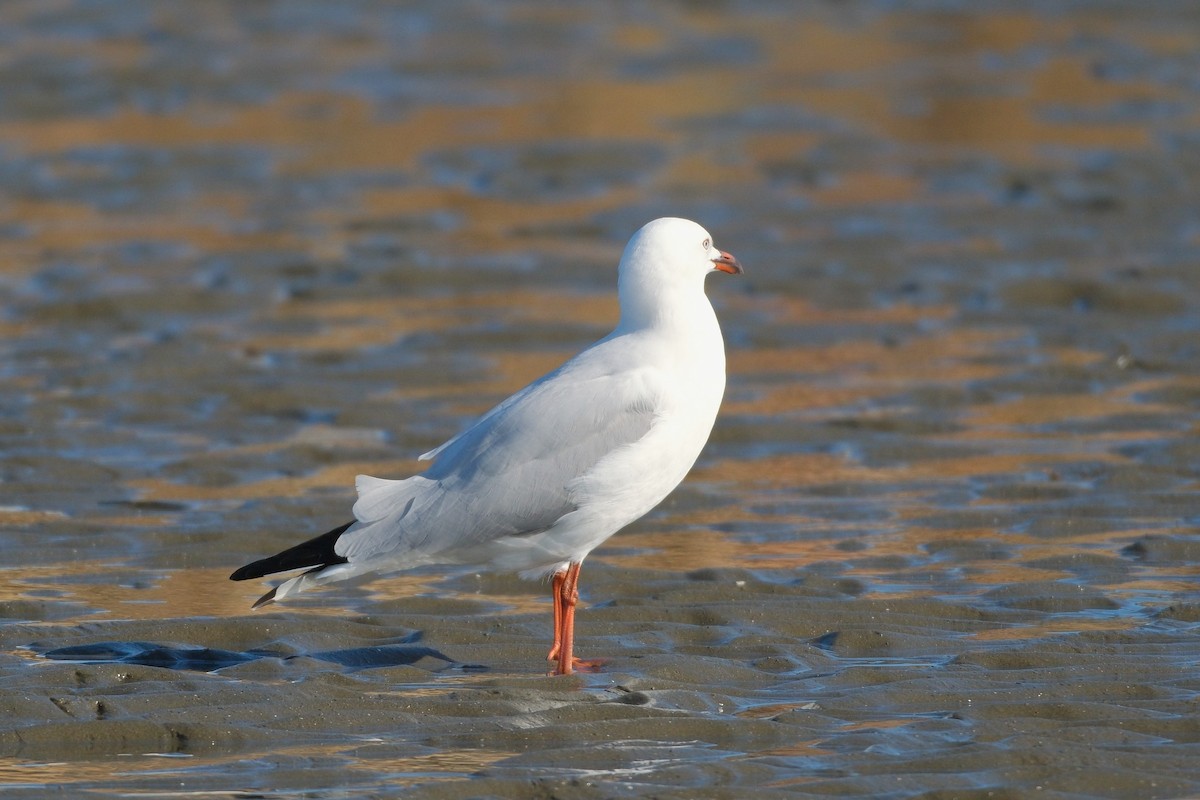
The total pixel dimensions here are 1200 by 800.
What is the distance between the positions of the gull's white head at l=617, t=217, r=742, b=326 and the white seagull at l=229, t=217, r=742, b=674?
0.03 ft

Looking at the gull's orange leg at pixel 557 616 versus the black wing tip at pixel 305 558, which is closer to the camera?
the black wing tip at pixel 305 558

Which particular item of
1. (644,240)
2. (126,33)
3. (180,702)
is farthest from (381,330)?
(126,33)

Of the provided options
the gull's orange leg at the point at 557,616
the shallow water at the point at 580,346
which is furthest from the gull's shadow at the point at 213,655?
the gull's orange leg at the point at 557,616

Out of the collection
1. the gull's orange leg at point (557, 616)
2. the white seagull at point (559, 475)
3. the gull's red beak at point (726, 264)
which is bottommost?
the gull's orange leg at point (557, 616)

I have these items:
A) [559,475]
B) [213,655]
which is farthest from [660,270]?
[213,655]

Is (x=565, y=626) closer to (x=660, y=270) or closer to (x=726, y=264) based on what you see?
(x=660, y=270)

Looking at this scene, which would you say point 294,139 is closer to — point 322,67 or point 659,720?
point 322,67

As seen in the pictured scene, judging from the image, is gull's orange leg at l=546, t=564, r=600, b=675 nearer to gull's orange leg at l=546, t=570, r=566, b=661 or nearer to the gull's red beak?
gull's orange leg at l=546, t=570, r=566, b=661

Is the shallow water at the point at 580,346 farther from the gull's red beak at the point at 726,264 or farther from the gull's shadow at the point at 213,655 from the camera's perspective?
the gull's red beak at the point at 726,264

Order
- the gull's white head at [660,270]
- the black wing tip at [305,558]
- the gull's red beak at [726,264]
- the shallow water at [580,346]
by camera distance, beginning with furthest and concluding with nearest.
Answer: the gull's red beak at [726,264], the gull's white head at [660,270], the black wing tip at [305,558], the shallow water at [580,346]

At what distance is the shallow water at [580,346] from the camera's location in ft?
19.2

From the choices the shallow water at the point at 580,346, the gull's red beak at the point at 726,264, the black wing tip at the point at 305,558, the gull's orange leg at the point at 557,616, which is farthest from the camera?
the gull's red beak at the point at 726,264

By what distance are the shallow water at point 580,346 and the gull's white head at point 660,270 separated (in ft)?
3.92

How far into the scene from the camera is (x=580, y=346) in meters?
11.8
